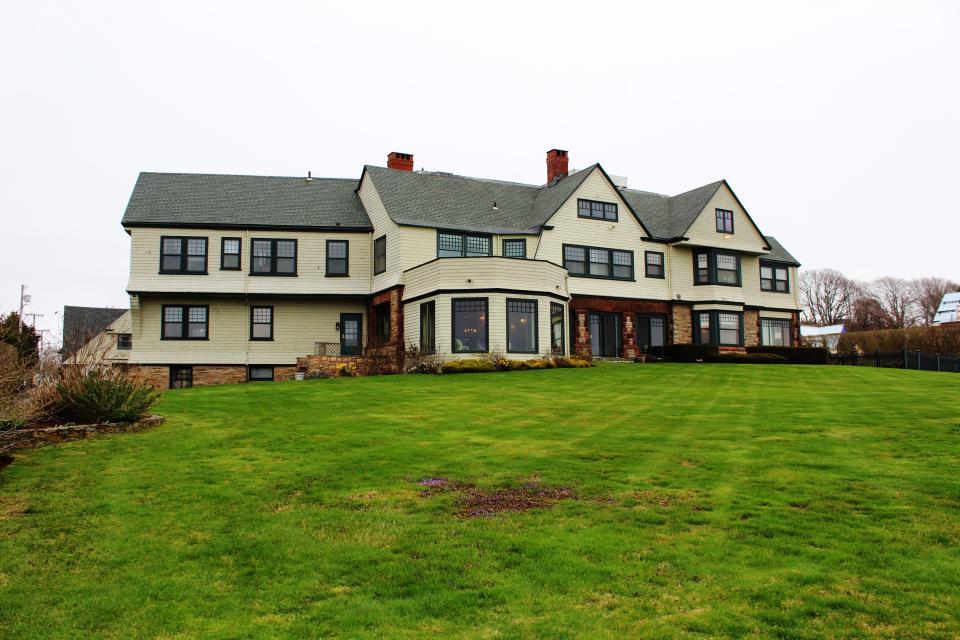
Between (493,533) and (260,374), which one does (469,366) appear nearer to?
(260,374)

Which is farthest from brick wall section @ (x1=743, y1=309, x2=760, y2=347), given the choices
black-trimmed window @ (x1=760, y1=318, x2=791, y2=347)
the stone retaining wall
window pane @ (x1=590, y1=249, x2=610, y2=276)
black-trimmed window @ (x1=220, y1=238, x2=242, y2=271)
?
the stone retaining wall

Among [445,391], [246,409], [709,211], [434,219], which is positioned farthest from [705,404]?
[709,211]

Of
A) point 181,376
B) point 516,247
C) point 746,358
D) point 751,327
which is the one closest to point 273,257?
point 181,376

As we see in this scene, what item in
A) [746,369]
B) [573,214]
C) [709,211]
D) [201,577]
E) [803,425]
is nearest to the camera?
[201,577]

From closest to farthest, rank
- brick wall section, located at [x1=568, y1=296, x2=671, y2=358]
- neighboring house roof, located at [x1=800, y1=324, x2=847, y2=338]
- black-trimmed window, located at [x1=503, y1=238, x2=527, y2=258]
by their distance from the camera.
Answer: black-trimmed window, located at [x1=503, y1=238, x2=527, y2=258] < brick wall section, located at [x1=568, y1=296, x2=671, y2=358] < neighboring house roof, located at [x1=800, y1=324, x2=847, y2=338]

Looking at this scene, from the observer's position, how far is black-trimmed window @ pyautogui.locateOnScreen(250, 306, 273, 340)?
113ft

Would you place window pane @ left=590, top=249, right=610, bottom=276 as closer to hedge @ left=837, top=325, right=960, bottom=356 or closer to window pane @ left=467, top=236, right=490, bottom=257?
window pane @ left=467, top=236, right=490, bottom=257

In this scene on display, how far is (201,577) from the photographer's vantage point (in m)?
7.22

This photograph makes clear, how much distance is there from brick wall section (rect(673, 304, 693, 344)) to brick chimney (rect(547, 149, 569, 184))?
32.3 ft

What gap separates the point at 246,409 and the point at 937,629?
15.0 metres

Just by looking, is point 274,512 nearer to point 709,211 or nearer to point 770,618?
point 770,618

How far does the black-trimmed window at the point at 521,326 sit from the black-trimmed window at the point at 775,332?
18.0m

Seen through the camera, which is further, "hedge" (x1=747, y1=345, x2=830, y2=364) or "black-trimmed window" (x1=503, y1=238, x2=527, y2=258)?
"hedge" (x1=747, y1=345, x2=830, y2=364)

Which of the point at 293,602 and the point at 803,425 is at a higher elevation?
the point at 803,425
